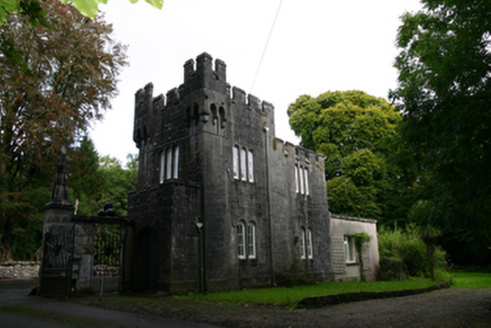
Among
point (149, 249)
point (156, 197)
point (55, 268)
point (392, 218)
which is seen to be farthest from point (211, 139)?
point (392, 218)

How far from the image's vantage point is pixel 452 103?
25.5 feet

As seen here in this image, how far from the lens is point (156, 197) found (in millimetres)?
15016

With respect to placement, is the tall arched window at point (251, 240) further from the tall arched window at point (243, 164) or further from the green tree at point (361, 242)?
the green tree at point (361, 242)

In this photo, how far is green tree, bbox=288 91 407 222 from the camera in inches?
1260

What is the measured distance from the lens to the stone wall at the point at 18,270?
856 inches

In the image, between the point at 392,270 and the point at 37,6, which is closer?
the point at 37,6

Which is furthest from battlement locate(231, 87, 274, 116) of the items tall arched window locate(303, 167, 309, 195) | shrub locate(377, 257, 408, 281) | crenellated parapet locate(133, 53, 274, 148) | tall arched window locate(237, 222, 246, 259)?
shrub locate(377, 257, 408, 281)

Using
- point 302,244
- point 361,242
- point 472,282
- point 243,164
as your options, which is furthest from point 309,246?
point 472,282

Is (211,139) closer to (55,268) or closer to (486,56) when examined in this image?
(55,268)

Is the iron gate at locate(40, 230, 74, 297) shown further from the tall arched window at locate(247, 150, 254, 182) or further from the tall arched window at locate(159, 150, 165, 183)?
the tall arched window at locate(247, 150, 254, 182)

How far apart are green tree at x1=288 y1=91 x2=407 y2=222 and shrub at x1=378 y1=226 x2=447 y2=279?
4.79 m

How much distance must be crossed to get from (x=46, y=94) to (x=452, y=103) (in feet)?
72.2

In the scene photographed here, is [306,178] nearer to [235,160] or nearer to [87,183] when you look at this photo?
[235,160]

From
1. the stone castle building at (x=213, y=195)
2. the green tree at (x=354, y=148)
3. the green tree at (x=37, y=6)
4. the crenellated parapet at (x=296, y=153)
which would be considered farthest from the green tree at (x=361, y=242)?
the green tree at (x=37, y=6)
